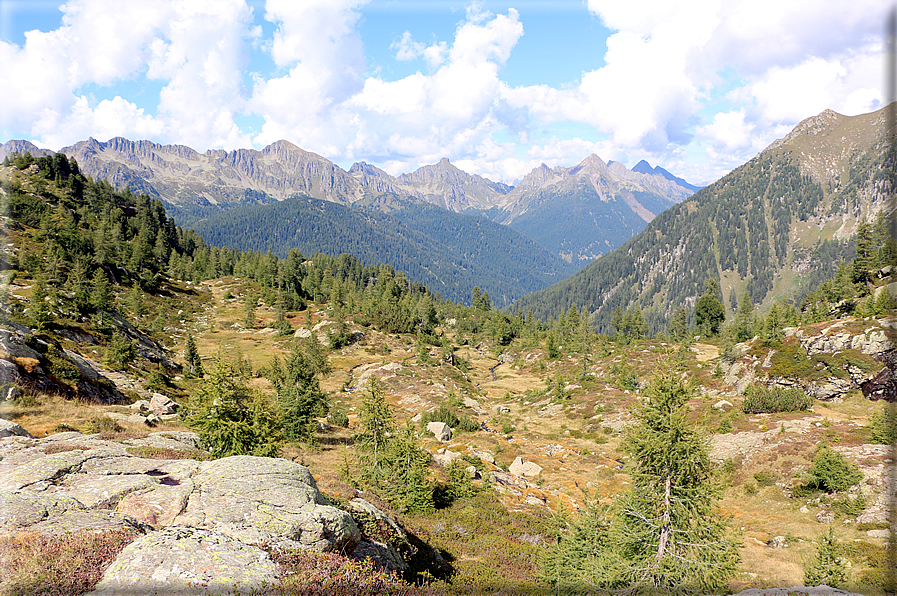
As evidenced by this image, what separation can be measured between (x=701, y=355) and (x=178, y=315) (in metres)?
126

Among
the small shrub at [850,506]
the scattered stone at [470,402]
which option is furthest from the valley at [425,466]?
the scattered stone at [470,402]

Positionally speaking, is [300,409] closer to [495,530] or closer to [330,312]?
[495,530]

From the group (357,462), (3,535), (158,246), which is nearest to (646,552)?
(3,535)

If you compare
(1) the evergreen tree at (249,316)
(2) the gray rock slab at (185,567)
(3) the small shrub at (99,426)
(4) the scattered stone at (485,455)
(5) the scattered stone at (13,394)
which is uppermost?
(1) the evergreen tree at (249,316)

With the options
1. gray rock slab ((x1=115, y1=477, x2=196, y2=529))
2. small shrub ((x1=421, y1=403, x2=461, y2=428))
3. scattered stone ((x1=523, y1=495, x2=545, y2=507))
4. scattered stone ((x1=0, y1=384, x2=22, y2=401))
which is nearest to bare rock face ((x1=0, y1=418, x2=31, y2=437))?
scattered stone ((x1=0, y1=384, x2=22, y2=401))

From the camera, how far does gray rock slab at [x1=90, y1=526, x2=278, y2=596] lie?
764 cm

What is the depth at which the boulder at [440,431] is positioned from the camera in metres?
46.6

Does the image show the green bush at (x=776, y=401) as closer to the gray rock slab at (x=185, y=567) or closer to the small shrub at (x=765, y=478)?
the small shrub at (x=765, y=478)

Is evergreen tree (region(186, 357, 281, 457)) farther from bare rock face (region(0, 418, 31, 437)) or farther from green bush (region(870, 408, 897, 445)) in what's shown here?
green bush (region(870, 408, 897, 445))

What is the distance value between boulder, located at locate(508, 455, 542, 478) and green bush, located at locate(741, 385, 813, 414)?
28.8 meters

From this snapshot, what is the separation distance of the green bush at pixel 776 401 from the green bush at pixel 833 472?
18.8 m

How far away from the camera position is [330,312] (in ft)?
360

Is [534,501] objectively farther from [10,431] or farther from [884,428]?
[10,431]

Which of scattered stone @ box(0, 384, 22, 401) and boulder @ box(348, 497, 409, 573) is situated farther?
scattered stone @ box(0, 384, 22, 401)
